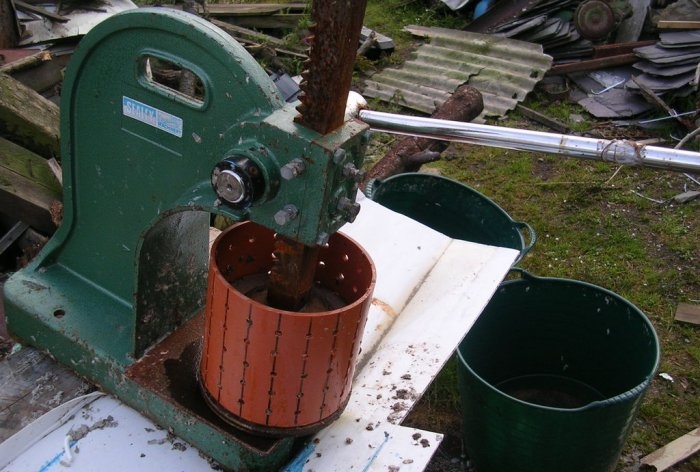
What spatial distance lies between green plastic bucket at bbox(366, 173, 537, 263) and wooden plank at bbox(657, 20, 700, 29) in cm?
353

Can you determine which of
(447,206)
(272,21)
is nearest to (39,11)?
(272,21)

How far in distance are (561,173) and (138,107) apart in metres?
3.84

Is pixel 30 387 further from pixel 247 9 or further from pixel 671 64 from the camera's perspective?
pixel 671 64

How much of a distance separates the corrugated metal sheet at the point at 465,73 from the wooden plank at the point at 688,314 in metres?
2.34

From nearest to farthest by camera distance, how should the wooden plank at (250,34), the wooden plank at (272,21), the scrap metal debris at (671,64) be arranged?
the scrap metal debris at (671,64)
the wooden plank at (250,34)
the wooden plank at (272,21)

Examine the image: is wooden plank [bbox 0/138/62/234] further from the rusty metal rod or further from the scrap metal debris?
the scrap metal debris

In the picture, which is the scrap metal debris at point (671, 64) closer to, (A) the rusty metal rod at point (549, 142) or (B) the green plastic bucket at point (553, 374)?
(B) the green plastic bucket at point (553, 374)

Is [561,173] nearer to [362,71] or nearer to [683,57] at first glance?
[683,57]

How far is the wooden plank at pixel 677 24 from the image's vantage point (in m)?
5.95

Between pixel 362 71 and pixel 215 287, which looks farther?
pixel 362 71

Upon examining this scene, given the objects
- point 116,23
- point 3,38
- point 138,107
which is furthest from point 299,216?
point 3,38

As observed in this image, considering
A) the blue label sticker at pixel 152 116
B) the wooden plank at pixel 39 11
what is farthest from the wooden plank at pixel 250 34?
the blue label sticker at pixel 152 116

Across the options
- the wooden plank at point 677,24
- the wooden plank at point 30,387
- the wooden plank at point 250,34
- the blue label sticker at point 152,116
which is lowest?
the wooden plank at point 250,34

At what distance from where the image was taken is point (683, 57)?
5766 millimetres
